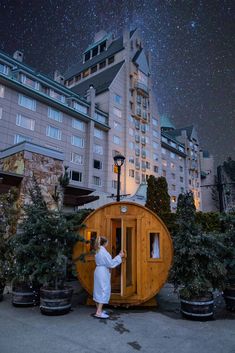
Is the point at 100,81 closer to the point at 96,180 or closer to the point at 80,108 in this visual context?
the point at 80,108

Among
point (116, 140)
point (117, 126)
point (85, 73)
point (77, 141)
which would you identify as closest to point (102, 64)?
point (85, 73)

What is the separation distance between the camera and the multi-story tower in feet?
133

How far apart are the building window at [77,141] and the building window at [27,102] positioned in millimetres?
6682

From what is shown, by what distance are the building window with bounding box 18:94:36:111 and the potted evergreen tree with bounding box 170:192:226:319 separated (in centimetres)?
2772

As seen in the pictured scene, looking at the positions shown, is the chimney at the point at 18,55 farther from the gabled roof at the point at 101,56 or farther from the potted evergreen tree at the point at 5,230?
the potted evergreen tree at the point at 5,230

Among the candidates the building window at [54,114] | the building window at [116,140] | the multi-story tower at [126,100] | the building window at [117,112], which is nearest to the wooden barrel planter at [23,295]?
the building window at [54,114]

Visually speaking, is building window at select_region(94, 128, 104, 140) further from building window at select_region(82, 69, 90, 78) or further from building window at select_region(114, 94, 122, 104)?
building window at select_region(82, 69, 90, 78)

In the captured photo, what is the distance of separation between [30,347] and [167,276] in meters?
4.00

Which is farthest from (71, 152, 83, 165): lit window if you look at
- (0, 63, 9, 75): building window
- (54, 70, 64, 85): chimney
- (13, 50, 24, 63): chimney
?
(54, 70, 64, 85): chimney

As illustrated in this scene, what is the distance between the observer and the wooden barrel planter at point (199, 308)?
627 cm

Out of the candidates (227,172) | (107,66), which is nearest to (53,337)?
(107,66)

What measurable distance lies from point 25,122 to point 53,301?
2694 cm

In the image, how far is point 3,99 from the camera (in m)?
28.2

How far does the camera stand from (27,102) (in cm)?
3069
